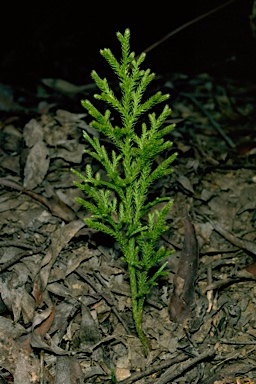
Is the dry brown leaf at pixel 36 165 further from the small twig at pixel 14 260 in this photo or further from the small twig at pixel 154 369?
the small twig at pixel 154 369

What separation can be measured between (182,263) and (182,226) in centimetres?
32

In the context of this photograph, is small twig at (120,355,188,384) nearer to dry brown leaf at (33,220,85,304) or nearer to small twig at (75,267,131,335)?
small twig at (75,267,131,335)

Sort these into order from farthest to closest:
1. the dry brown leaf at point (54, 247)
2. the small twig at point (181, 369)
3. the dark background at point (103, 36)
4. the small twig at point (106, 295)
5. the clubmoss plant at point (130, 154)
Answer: the dark background at point (103, 36) → the dry brown leaf at point (54, 247) → the small twig at point (106, 295) → the small twig at point (181, 369) → the clubmoss plant at point (130, 154)

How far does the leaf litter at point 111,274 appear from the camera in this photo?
2090 millimetres

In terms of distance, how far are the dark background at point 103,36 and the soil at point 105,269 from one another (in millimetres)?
692

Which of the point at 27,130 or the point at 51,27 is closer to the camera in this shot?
the point at 27,130

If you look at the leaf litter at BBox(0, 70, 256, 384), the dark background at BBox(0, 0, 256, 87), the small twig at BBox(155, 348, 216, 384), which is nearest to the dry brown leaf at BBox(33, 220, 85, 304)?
the leaf litter at BBox(0, 70, 256, 384)

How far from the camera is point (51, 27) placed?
161 inches

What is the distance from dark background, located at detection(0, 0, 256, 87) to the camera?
3980 mm

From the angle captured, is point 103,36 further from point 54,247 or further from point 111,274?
point 111,274

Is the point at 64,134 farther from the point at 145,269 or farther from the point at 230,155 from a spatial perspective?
the point at 145,269

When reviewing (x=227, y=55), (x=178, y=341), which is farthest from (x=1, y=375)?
(x=227, y=55)

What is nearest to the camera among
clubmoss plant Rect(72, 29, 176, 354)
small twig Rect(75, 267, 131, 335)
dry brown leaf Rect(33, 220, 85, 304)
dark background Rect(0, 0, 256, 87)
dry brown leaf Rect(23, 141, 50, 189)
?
clubmoss plant Rect(72, 29, 176, 354)

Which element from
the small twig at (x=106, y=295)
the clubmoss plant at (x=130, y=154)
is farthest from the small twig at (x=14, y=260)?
the clubmoss plant at (x=130, y=154)
